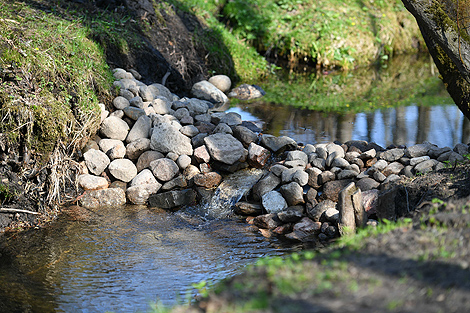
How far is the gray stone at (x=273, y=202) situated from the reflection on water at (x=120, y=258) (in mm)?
378

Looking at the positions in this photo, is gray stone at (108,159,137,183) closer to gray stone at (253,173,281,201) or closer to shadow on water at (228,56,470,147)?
gray stone at (253,173,281,201)

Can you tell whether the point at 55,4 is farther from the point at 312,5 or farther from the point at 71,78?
the point at 312,5

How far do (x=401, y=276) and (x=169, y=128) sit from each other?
4.75 meters

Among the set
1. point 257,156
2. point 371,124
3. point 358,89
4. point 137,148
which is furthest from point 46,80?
point 358,89

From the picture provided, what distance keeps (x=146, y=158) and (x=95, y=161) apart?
2.25ft

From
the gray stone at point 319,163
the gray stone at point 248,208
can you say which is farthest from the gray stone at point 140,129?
the gray stone at point 319,163

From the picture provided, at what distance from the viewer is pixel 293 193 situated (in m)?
5.65

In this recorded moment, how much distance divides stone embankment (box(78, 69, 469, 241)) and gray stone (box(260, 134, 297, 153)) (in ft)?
0.05

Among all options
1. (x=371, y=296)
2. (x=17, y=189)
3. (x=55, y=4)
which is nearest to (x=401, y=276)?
(x=371, y=296)

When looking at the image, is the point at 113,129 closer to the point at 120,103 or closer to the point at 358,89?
the point at 120,103

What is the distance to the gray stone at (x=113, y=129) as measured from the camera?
660cm

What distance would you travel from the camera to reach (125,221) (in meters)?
5.52

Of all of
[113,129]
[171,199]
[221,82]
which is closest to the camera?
[171,199]

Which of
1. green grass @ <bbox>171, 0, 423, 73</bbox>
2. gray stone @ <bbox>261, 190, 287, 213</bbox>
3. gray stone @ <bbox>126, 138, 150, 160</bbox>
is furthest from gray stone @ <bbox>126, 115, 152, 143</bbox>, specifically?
green grass @ <bbox>171, 0, 423, 73</bbox>
